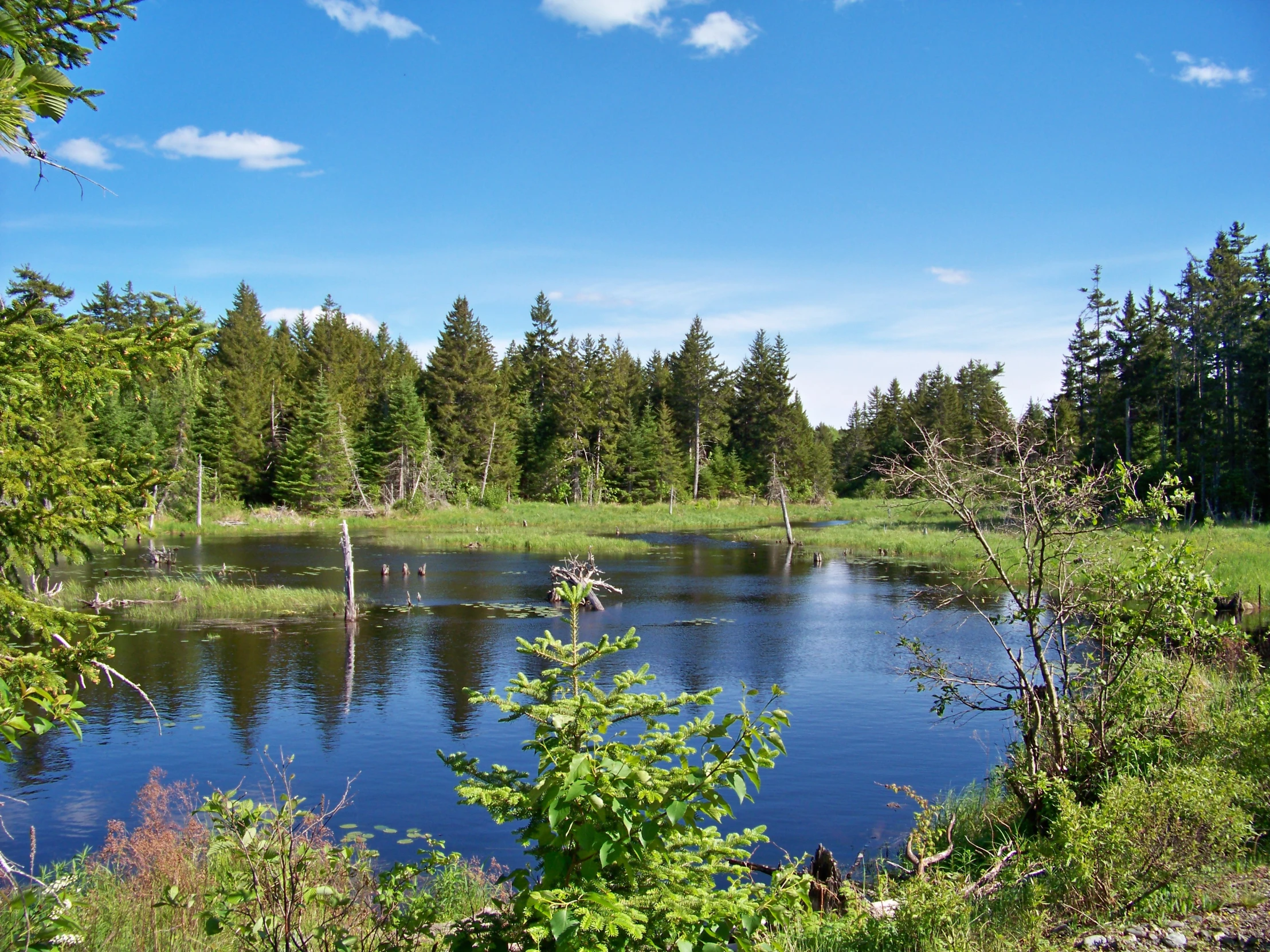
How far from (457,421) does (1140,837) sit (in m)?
64.7

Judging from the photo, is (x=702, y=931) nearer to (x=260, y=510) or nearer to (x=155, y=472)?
(x=155, y=472)

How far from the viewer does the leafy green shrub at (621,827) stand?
12.2ft

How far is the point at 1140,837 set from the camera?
251 inches

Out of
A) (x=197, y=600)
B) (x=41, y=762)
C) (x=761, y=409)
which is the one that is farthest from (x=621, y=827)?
(x=761, y=409)

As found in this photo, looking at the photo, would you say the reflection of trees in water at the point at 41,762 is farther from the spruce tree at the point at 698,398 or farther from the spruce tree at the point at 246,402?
the spruce tree at the point at 698,398

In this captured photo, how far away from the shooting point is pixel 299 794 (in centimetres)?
1238

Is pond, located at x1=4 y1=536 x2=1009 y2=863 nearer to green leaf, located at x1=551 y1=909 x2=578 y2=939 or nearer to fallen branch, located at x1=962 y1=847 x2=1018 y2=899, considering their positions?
fallen branch, located at x1=962 y1=847 x2=1018 y2=899

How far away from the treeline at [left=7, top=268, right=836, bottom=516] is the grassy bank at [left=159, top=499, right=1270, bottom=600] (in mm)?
3213

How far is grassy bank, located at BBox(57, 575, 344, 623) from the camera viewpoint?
81.3 ft

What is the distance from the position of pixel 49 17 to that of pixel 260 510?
2248 inches

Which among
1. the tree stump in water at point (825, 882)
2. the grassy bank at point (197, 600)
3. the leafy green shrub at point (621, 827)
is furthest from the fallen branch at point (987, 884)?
the grassy bank at point (197, 600)

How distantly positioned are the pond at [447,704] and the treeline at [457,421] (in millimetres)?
28632

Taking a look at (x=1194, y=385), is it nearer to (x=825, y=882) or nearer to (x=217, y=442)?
(x=825, y=882)

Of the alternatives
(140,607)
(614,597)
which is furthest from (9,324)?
(614,597)
